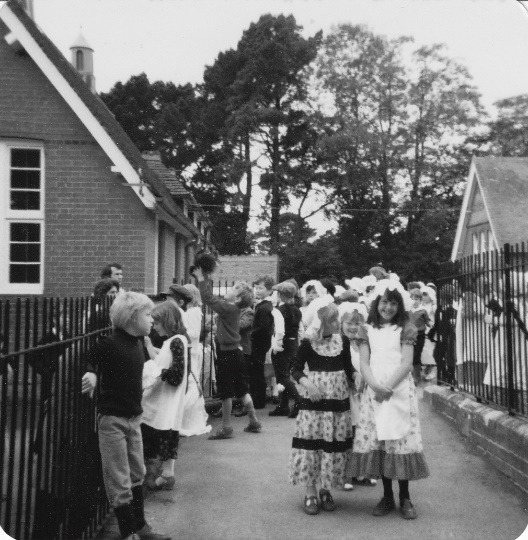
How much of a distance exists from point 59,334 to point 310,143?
35.1 meters

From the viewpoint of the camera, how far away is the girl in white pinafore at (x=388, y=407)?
18.2ft

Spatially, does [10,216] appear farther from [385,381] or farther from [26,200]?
[385,381]

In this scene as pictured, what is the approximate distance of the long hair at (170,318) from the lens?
6.42m

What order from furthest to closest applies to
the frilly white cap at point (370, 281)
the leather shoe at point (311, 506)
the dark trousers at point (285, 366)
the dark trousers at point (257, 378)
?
1. the frilly white cap at point (370, 281)
2. the dark trousers at point (257, 378)
3. the dark trousers at point (285, 366)
4. the leather shoe at point (311, 506)

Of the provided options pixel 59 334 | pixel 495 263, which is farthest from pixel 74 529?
pixel 495 263

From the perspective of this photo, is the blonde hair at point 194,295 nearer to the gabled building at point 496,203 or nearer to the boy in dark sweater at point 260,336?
the boy in dark sweater at point 260,336

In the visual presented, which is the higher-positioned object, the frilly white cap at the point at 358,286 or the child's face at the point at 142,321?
the frilly white cap at the point at 358,286

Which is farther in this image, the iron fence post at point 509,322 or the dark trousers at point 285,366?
the dark trousers at point 285,366

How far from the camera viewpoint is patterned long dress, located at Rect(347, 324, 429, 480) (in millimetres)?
5543

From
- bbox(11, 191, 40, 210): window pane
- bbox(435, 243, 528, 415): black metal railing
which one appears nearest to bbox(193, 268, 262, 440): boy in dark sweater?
bbox(435, 243, 528, 415): black metal railing

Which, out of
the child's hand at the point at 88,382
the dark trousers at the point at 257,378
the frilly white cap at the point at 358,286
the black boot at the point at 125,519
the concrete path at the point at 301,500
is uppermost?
the frilly white cap at the point at 358,286

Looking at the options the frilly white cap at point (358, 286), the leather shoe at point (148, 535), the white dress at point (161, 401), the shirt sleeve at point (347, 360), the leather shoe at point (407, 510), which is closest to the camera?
the leather shoe at point (148, 535)

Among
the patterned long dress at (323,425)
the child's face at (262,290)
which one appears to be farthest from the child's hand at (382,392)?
the child's face at (262,290)

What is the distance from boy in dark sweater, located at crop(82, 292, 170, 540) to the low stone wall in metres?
3.16
